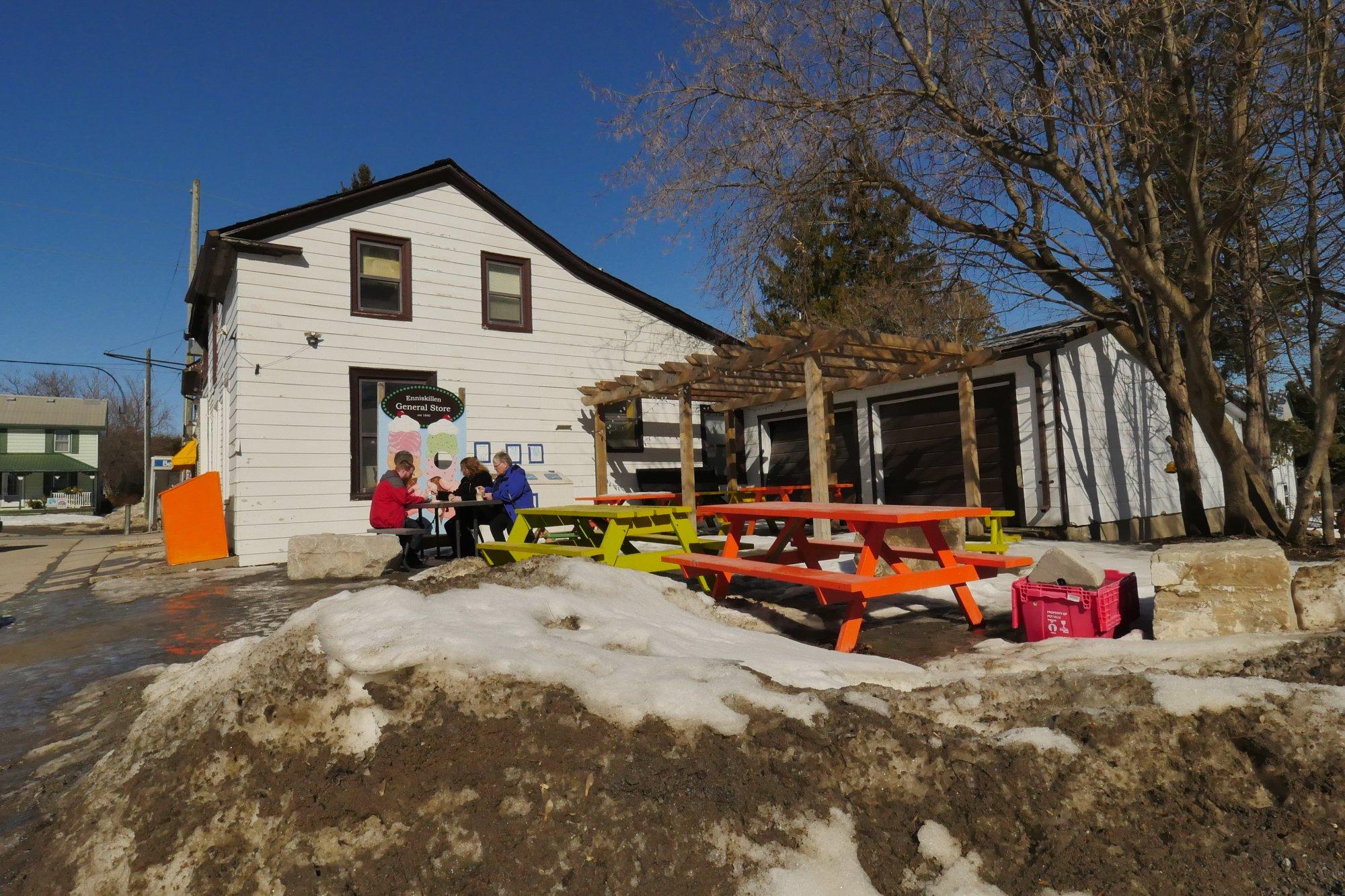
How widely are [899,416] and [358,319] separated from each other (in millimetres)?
9083

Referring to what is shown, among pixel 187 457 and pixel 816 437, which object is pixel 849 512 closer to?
pixel 816 437

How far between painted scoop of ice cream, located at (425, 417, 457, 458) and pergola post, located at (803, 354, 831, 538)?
6.02 meters

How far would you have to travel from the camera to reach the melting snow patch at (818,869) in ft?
6.93

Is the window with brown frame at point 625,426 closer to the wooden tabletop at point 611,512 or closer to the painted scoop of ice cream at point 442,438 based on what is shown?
the painted scoop of ice cream at point 442,438

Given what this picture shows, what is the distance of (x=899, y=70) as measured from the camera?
9.02 meters

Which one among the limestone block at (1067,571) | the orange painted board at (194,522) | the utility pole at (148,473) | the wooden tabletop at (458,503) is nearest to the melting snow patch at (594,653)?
the limestone block at (1067,571)

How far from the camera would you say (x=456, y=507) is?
9.73 metres

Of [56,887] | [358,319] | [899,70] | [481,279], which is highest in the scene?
[899,70]

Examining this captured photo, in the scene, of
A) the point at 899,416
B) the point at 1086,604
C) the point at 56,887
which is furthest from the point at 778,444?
the point at 56,887

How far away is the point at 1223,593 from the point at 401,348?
35.8 ft

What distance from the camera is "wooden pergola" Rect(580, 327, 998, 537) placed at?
29.5 ft

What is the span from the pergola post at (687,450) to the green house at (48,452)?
46.7 metres

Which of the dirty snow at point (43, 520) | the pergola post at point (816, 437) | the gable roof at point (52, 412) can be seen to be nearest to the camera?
the pergola post at point (816, 437)

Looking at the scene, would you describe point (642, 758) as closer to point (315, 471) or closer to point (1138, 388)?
point (315, 471)
